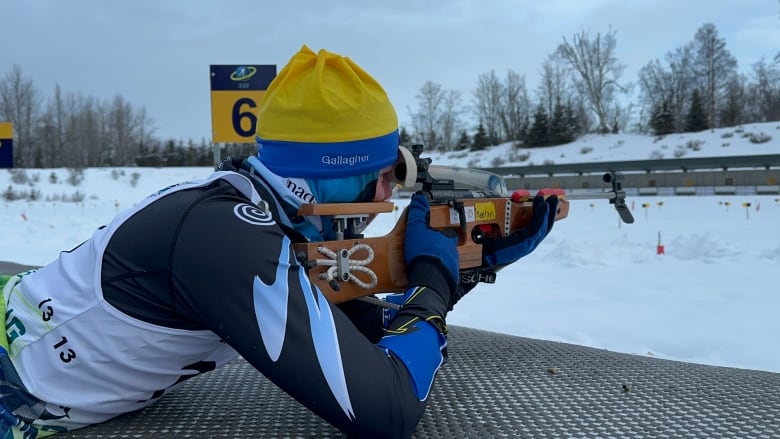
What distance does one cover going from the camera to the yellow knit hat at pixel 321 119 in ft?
4.80

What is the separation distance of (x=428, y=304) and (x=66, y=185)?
24562 millimetres

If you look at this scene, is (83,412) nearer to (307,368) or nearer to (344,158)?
(307,368)

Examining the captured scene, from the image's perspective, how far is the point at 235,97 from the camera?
649 centimetres

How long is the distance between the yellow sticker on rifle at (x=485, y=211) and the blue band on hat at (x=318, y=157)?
2.47ft

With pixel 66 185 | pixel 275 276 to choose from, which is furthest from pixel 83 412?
pixel 66 185

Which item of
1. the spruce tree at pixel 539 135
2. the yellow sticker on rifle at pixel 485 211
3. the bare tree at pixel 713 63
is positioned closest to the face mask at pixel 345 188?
the yellow sticker on rifle at pixel 485 211

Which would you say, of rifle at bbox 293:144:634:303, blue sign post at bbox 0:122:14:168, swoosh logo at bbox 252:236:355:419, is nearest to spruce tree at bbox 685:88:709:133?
blue sign post at bbox 0:122:14:168

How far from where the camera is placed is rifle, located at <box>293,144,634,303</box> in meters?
1.56

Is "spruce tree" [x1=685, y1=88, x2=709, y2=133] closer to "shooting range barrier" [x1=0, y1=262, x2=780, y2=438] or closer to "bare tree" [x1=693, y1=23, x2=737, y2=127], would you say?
"bare tree" [x1=693, y1=23, x2=737, y2=127]

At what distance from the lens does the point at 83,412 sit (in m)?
1.36

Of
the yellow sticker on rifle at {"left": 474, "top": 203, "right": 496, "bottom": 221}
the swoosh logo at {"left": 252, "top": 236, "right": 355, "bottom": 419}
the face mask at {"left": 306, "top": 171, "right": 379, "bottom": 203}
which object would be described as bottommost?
the swoosh logo at {"left": 252, "top": 236, "right": 355, "bottom": 419}

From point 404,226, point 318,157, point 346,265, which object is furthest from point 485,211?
point 318,157

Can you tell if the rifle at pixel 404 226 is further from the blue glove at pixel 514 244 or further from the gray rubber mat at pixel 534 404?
the gray rubber mat at pixel 534 404

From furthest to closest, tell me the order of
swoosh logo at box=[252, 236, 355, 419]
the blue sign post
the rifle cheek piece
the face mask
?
1. the blue sign post
2. the rifle cheek piece
3. the face mask
4. swoosh logo at box=[252, 236, 355, 419]
